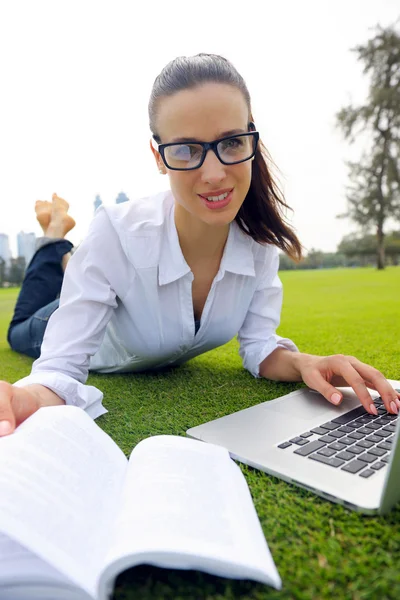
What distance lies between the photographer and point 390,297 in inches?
158

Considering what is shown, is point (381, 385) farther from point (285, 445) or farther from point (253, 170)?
point (253, 170)

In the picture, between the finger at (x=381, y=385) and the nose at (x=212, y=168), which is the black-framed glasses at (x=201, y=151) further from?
the finger at (x=381, y=385)

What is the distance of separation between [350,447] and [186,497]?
0.32 meters

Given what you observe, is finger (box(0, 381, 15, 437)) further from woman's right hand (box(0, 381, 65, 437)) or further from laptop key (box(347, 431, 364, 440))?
laptop key (box(347, 431, 364, 440))

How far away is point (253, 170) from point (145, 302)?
499mm

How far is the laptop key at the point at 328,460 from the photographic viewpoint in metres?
0.69

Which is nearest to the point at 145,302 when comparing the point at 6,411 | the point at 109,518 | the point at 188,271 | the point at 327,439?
the point at 188,271

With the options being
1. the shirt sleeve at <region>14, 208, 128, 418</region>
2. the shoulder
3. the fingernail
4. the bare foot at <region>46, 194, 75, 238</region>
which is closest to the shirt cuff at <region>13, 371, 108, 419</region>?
the shirt sleeve at <region>14, 208, 128, 418</region>

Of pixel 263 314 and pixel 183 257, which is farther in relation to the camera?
pixel 263 314

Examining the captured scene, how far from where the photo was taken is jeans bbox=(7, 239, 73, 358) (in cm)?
212

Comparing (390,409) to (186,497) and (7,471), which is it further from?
(7,471)

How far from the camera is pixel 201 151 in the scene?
1.05m

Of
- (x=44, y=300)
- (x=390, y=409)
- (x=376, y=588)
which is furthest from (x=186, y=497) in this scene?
(x=44, y=300)

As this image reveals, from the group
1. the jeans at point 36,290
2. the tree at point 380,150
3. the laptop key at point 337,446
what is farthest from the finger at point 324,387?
the tree at point 380,150
